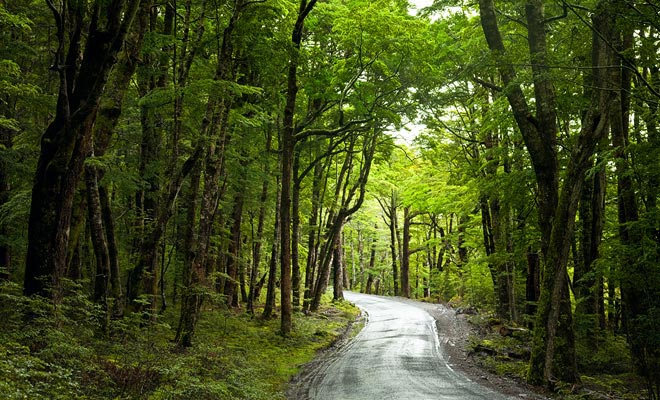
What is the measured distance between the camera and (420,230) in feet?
145

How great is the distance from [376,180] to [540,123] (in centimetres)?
1983

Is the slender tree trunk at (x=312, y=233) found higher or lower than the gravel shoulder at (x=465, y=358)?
higher

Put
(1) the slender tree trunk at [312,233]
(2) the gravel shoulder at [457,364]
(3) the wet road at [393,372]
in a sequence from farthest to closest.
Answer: (1) the slender tree trunk at [312,233], (2) the gravel shoulder at [457,364], (3) the wet road at [393,372]

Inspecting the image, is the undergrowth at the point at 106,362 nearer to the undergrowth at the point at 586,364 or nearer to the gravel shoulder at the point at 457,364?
the gravel shoulder at the point at 457,364

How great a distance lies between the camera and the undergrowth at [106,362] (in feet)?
18.7

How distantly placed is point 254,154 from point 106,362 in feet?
41.7

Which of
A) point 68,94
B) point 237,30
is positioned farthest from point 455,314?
point 68,94

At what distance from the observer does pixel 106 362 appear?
7621 mm

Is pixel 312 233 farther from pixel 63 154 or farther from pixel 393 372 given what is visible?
pixel 63 154

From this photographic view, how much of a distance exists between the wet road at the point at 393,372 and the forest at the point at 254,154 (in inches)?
73.5

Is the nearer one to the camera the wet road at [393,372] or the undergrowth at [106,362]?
the undergrowth at [106,362]

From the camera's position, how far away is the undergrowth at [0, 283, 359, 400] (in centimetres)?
569

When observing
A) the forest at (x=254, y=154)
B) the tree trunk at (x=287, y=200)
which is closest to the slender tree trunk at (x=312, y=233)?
the forest at (x=254, y=154)

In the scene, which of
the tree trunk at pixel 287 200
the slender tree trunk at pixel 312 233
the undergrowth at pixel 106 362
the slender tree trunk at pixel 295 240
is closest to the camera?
the undergrowth at pixel 106 362
